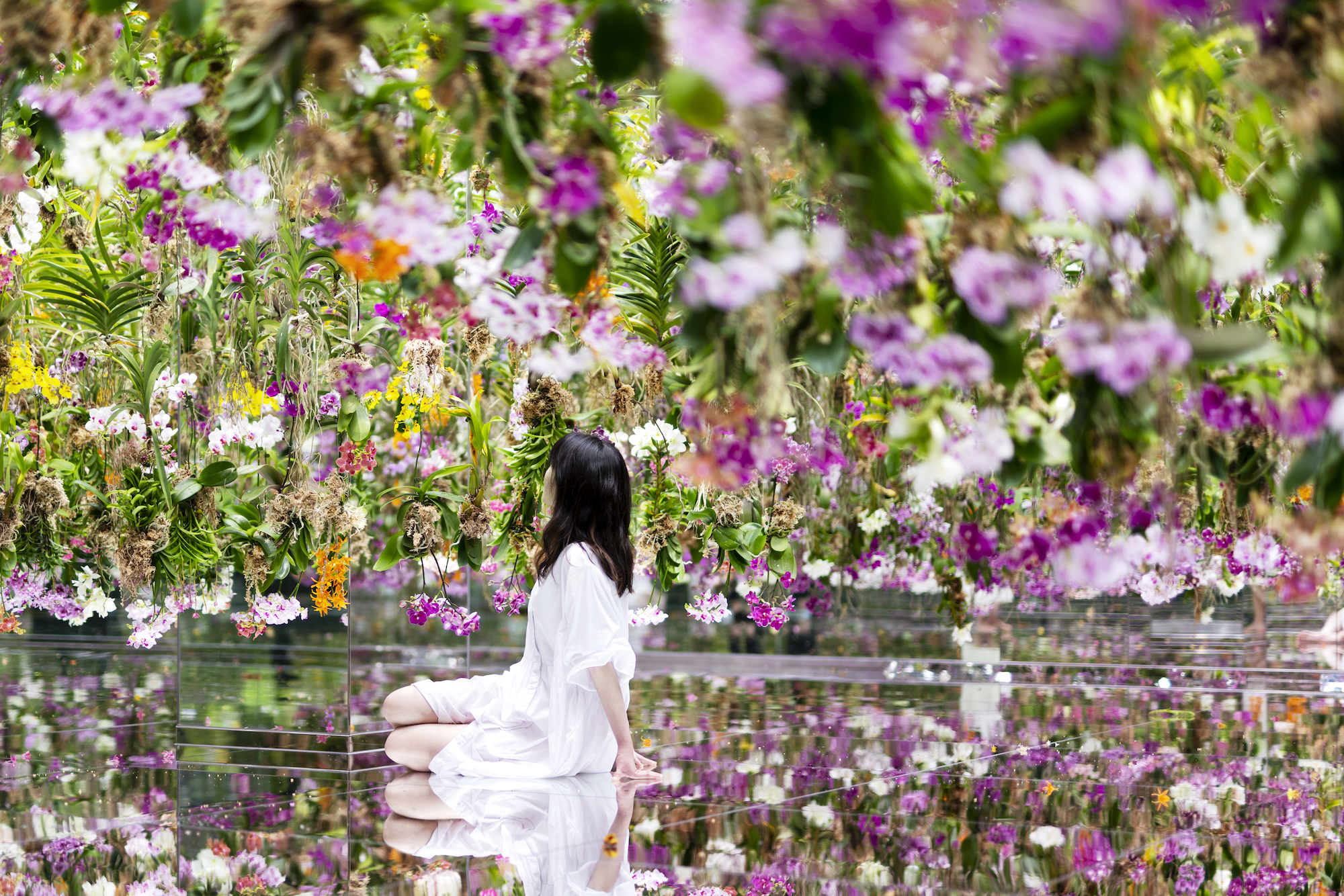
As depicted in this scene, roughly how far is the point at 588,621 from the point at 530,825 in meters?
0.65

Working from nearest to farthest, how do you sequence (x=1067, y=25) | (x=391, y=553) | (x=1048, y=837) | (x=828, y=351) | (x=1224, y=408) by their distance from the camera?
(x=1067, y=25), (x=828, y=351), (x=1224, y=408), (x=1048, y=837), (x=391, y=553)

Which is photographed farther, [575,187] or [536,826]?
[536,826]

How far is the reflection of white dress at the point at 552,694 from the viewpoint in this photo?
11.7 feet

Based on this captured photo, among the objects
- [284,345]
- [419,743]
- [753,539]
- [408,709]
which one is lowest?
[419,743]

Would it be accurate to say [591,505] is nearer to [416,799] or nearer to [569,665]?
[569,665]

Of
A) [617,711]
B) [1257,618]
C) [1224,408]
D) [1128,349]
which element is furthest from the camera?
[1257,618]

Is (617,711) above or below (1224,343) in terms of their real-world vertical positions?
below

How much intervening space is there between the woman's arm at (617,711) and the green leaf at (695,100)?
2723 millimetres

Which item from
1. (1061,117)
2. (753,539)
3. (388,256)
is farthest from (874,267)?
(753,539)

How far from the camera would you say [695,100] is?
0.98 m

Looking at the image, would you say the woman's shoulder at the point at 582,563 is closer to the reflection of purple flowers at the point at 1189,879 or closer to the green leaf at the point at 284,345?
the green leaf at the point at 284,345

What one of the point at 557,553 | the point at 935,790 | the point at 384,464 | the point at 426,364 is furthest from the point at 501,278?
the point at 384,464

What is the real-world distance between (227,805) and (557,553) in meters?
1.10

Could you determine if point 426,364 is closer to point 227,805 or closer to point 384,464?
point 227,805
